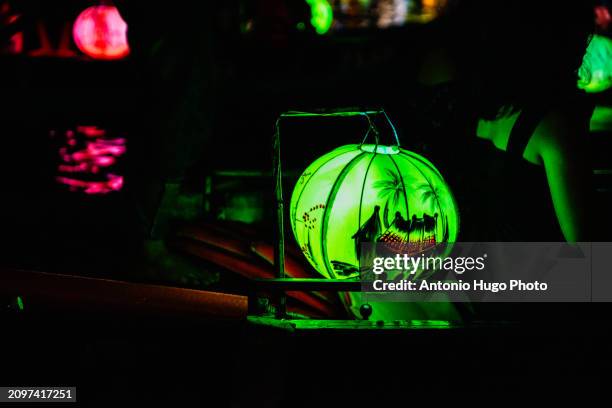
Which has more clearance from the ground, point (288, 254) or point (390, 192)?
point (390, 192)

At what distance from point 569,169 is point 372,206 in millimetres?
1346

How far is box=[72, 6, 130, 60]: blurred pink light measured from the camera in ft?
23.6

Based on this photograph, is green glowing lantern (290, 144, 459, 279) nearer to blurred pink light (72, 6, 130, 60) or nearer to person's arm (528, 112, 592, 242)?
person's arm (528, 112, 592, 242)

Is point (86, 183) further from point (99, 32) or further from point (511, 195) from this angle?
point (511, 195)

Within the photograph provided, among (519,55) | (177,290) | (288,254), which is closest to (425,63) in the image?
(519,55)

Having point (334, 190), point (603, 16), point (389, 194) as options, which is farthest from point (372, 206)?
point (603, 16)

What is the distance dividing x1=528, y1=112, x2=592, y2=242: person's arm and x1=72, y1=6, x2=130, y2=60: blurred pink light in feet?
18.0

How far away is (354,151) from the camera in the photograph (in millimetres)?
2988

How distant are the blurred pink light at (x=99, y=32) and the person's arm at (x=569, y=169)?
549 centimetres

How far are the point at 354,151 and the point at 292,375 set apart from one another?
51.6 inches

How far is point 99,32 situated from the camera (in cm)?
719

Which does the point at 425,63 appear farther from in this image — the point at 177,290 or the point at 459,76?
the point at 177,290

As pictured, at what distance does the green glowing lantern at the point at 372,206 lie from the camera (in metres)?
2.78

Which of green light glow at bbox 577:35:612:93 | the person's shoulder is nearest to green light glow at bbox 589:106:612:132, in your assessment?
green light glow at bbox 577:35:612:93
